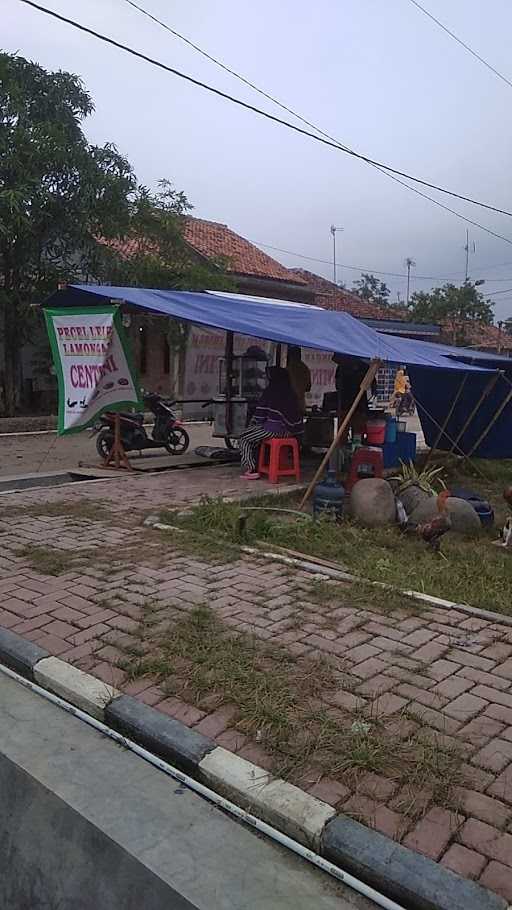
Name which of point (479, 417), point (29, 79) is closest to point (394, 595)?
point (479, 417)

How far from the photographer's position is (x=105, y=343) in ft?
24.7

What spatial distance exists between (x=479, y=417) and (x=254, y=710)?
8.63 meters

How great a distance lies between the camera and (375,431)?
9125 mm

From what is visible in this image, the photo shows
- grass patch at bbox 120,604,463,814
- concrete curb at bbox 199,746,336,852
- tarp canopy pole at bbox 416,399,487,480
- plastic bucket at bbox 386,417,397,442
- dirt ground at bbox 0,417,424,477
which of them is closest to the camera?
concrete curb at bbox 199,746,336,852

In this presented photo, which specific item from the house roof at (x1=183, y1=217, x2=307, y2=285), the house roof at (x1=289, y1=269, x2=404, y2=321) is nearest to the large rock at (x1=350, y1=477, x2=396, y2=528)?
the house roof at (x1=183, y1=217, x2=307, y2=285)

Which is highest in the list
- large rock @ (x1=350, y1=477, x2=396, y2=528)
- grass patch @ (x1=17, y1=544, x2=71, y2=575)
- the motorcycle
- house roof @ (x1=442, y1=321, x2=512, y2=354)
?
house roof @ (x1=442, y1=321, x2=512, y2=354)

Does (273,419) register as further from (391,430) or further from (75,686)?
(75,686)

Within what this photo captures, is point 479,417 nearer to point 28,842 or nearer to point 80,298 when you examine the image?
point 80,298

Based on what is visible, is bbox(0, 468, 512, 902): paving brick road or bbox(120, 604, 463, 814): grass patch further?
bbox(120, 604, 463, 814): grass patch

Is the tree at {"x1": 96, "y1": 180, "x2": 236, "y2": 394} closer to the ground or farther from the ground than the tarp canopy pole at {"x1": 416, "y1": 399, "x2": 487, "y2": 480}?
farther from the ground

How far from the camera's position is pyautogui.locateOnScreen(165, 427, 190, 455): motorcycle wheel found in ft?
34.8

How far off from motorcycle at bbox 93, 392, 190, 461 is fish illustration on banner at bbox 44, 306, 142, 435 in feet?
3.77

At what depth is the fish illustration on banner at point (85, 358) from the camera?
7555 mm

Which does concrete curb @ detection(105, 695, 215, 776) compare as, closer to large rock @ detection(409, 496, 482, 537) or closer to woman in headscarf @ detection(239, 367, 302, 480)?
large rock @ detection(409, 496, 482, 537)
